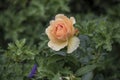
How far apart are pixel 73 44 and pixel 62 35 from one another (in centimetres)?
8

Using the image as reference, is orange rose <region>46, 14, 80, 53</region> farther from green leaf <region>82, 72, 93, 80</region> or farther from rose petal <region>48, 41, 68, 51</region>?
green leaf <region>82, 72, 93, 80</region>

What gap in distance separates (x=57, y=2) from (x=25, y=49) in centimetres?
106

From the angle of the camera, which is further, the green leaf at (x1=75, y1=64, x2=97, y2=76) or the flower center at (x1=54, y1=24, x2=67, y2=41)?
the green leaf at (x1=75, y1=64, x2=97, y2=76)

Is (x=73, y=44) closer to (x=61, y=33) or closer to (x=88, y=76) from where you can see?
(x=61, y=33)

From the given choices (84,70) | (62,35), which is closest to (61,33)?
(62,35)

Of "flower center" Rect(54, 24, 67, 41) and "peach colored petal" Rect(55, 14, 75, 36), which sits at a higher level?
"peach colored petal" Rect(55, 14, 75, 36)

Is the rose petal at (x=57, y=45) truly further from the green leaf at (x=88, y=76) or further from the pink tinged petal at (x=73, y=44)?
the green leaf at (x=88, y=76)

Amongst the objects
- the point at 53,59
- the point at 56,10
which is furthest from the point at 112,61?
the point at 53,59

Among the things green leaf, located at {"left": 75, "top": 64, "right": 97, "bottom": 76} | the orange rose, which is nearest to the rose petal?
the orange rose

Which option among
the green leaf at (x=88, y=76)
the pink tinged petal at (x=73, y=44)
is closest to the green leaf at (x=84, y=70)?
the green leaf at (x=88, y=76)

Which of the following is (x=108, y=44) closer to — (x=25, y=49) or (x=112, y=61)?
(x=25, y=49)

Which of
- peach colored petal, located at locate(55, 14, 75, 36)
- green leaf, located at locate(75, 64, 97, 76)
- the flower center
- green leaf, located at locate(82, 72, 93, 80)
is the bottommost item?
green leaf, located at locate(82, 72, 93, 80)

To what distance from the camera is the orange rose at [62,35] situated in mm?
2002

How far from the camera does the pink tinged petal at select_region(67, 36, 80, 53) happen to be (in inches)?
79.0
